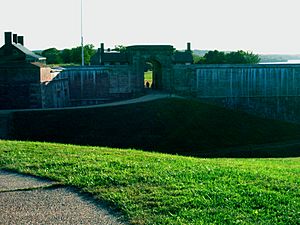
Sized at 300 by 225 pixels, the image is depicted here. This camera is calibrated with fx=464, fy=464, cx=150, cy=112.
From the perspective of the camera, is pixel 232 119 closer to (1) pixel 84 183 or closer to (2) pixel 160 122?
(2) pixel 160 122

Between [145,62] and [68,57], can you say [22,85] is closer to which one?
[145,62]

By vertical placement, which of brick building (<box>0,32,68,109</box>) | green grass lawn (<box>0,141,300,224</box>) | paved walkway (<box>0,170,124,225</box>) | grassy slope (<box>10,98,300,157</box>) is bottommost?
grassy slope (<box>10,98,300,157</box>)

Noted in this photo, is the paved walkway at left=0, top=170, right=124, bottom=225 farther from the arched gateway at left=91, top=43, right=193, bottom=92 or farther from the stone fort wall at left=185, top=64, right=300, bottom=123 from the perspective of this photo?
the stone fort wall at left=185, top=64, right=300, bottom=123

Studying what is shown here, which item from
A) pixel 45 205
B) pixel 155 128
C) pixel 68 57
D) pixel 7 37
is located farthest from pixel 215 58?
pixel 45 205

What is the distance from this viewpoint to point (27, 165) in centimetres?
973

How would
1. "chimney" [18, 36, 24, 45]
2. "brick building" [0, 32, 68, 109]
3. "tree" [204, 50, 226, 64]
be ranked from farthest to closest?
1. "tree" [204, 50, 226, 64]
2. "chimney" [18, 36, 24, 45]
3. "brick building" [0, 32, 68, 109]

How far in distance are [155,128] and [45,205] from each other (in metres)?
23.2

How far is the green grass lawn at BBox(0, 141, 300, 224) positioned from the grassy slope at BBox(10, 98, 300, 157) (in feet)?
53.7

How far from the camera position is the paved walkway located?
255 inches

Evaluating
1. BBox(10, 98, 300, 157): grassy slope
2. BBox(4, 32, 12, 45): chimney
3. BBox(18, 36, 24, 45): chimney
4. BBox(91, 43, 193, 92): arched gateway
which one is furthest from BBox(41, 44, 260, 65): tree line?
BBox(10, 98, 300, 157): grassy slope

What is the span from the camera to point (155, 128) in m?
30.2

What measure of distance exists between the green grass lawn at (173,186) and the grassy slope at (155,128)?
16374 mm

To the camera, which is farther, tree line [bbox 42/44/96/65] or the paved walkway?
tree line [bbox 42/44/96/65]

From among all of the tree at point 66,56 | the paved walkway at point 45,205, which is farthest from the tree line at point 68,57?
the paved walkway at point 45,205
